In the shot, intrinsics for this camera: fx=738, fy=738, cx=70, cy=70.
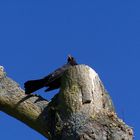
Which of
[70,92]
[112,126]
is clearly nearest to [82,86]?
[70,92]

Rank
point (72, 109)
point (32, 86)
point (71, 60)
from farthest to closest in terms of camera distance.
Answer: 1. point (71, 60)
2. point (32, 86)
3. point (72, 109)

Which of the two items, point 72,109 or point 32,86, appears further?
point 32,86

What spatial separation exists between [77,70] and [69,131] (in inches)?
23.5

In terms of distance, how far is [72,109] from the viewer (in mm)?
6145

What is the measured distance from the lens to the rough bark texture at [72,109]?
5977 mm

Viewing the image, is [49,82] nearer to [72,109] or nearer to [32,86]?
[32,86]

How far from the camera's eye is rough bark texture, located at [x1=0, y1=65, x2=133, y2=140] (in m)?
5.98

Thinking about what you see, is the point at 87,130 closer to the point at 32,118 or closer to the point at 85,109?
the point at 85,109

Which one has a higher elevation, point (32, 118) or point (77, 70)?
point (77, 70)

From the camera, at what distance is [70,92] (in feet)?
20.5

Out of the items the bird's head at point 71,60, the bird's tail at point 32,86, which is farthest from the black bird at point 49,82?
the bird's head at point 71,60

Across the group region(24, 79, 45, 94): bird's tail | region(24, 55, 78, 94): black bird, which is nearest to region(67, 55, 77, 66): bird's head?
region(24, 55, 78, 94): black bird

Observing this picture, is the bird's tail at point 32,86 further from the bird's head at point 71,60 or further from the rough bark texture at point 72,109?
the bird's head at point 71,60

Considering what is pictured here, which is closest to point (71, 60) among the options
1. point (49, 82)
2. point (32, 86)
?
point (49, 82)
